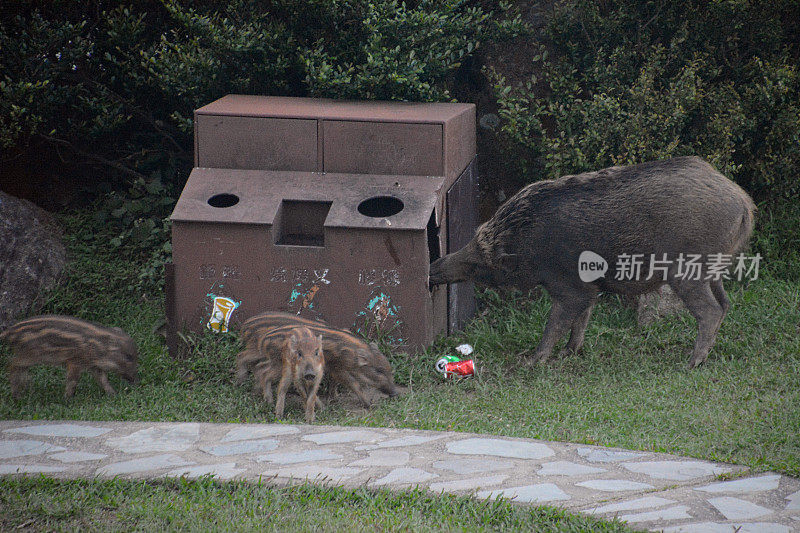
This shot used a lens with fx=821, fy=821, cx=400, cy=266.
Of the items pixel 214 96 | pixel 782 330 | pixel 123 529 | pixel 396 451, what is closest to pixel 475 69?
pixel 214 96

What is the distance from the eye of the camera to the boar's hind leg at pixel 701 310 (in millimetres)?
6758

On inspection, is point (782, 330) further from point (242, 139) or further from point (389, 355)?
point (242, 139)

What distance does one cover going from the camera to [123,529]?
13.2 feet

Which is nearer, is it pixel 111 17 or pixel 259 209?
pixel 259 209

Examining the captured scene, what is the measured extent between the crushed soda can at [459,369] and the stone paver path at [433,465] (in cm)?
134

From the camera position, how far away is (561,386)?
6531mm

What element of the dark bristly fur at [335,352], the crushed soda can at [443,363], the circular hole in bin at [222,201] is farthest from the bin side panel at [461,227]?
the circular hole in bin at [222,201]

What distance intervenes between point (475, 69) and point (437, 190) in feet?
10.4

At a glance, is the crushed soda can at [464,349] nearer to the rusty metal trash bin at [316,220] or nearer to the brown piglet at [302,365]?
the rusty metal trash bin at [316,220]

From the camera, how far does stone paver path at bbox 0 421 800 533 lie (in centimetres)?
415

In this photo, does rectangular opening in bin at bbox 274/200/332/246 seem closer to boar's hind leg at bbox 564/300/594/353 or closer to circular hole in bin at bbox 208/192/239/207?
circular hole in bin at bbox 208/192/239/207

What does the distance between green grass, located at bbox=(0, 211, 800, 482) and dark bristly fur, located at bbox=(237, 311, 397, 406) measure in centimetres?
20

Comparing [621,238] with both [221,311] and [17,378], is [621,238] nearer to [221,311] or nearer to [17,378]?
[221,311]

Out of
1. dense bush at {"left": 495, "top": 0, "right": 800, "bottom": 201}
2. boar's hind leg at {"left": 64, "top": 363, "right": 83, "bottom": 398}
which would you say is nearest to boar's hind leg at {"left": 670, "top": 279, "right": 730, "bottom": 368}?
dense bush at {"left": 495, "top": 0, "right": 800, "bottom": 201}
